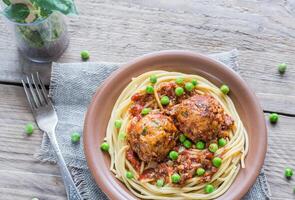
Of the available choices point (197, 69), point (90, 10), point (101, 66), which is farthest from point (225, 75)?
point (90, 10)

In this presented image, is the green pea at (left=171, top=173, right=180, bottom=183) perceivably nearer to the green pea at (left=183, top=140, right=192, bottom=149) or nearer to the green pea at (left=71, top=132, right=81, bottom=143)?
the green pea at (left=183, top=140, right=192, bottom=149)

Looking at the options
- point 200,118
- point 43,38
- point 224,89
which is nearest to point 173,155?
point 200,118

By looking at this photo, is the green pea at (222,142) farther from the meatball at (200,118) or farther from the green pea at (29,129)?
the green pea at (29,129)

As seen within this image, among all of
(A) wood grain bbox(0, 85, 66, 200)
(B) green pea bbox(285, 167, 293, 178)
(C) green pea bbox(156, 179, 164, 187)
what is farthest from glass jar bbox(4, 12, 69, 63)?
(B) green pea bbox(285, 167, 293, 178)

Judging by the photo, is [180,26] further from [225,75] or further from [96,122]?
[96,122]

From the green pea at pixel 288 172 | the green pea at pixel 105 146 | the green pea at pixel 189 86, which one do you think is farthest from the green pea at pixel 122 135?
the green pea at pixel 288 172

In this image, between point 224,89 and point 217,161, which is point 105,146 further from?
point 224,89
